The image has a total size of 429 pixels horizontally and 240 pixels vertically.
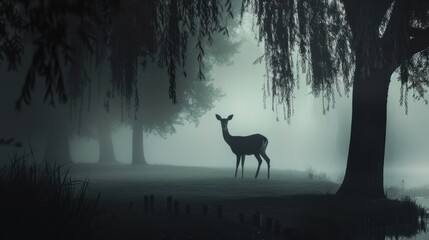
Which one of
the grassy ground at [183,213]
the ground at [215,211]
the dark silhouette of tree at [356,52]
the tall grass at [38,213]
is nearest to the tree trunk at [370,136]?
the dark silhouette of tree at [356,52]

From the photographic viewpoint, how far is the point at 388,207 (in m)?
14.2

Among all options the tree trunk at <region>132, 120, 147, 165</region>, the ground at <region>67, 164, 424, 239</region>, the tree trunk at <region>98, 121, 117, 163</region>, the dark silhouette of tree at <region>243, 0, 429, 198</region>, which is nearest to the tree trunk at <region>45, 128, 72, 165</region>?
the tree trunk at <region>98, 121, 117, 163</region>

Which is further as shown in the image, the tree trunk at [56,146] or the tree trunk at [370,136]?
the tree trunk at [56,146]

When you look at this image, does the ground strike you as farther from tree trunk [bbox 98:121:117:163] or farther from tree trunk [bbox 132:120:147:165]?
tree trunk [bbox 98:121:117:163]

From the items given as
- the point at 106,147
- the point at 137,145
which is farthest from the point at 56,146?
the point at 106,147

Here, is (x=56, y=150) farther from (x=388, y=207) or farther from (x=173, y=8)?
(x=173, y=8)

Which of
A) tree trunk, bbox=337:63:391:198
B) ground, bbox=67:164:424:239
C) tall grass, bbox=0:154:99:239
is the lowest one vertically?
ground, bbox=67:164:424:239

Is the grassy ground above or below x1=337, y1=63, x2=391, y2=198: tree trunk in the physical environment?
below

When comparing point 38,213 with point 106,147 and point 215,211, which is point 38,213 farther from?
point 106,147

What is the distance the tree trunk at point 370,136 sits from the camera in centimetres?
1563

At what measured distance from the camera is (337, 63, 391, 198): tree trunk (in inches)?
615

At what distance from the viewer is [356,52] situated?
46.8ft

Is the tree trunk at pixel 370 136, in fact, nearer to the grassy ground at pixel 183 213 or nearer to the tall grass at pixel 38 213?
the grassy ground at pixel 183 213

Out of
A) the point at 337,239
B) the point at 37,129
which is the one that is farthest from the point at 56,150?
the point at 337,239
